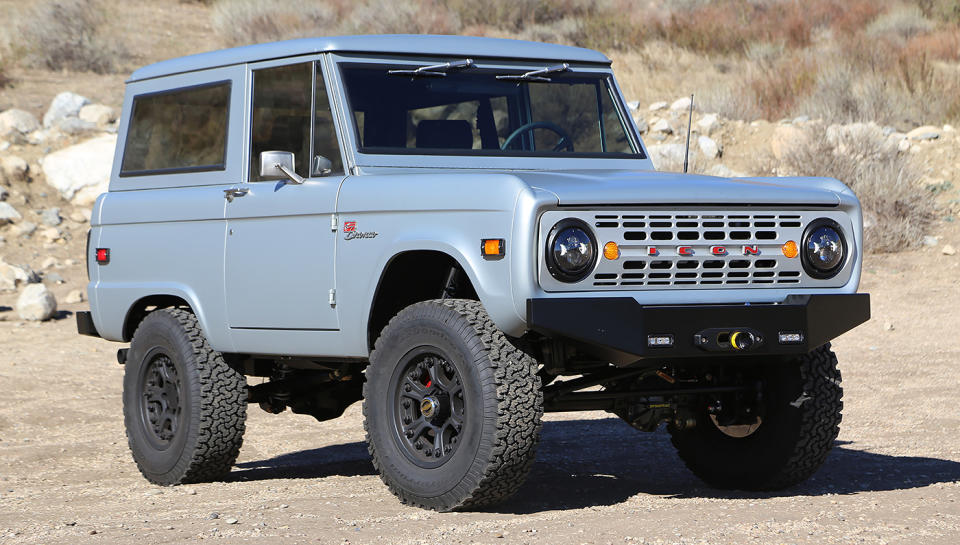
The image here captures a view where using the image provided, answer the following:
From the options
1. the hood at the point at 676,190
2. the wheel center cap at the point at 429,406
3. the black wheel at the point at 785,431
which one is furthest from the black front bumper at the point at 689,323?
the wheel center cap at the point at 429,406

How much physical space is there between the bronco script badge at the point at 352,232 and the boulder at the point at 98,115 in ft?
55.7

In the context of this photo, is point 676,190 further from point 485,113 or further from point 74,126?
point 74,126

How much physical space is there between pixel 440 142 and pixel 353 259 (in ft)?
2.76

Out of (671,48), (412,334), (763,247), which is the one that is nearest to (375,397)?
(412,334)

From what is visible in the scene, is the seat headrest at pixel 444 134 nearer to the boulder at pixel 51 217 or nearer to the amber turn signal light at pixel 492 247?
the amber turn signal light at pixel 492 247

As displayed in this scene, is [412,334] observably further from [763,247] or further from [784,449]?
[784,449]

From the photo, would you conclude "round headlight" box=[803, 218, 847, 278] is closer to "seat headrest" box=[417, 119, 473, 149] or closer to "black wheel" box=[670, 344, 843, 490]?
"black wheel" box=[670, 344, 843, 490]

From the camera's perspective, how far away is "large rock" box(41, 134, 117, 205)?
2041cm

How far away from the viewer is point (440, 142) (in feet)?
22.1

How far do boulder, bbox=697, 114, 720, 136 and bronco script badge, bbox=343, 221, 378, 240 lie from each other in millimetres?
15401

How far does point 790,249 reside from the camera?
6.02 meters

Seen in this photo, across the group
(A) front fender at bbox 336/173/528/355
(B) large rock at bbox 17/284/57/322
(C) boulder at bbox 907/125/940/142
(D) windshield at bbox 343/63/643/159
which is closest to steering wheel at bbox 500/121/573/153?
(D) windshield at bbox 343/63/643/159

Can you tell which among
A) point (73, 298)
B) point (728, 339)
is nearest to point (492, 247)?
point (728, 339)

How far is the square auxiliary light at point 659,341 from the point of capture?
5.52 meters
